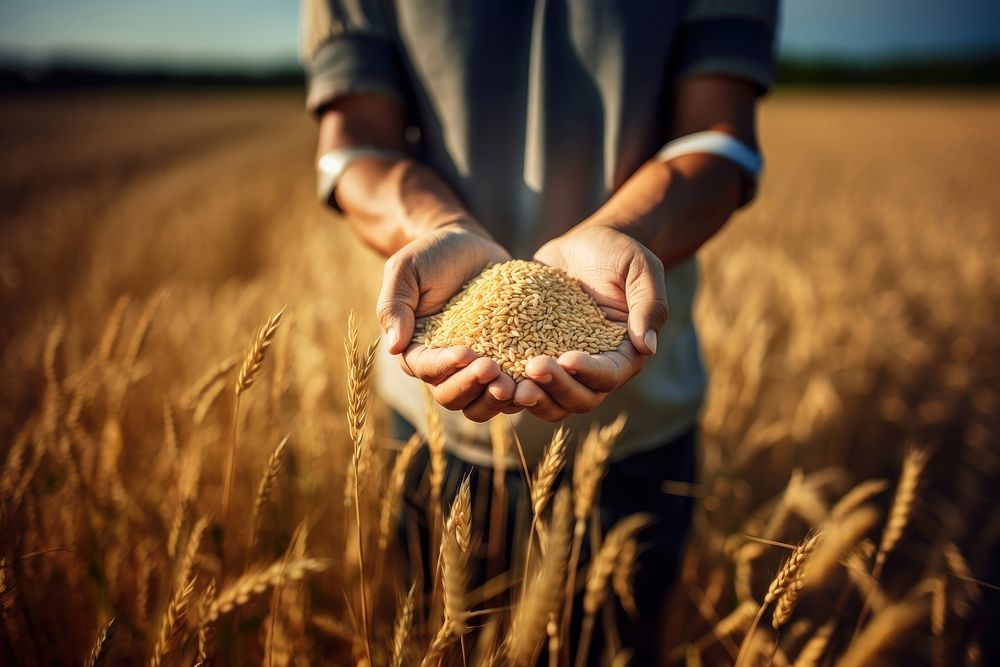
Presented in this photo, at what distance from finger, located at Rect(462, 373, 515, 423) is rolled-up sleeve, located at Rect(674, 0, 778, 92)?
899mm

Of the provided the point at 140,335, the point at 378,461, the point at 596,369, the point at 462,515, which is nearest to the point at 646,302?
the point at 596,369

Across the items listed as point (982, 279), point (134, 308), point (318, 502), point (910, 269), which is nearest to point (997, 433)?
point (982, 279)

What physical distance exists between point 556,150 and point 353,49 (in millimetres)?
550

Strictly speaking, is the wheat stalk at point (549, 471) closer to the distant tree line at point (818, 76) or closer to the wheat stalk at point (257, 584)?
the wheat stalk at point (257, 584)

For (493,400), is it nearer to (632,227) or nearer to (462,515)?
(462,515)

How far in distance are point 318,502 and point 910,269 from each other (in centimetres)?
462

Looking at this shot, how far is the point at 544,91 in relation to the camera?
1251 millimetres

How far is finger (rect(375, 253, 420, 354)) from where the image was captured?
3.22ft

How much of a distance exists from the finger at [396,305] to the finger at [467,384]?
0.44 ft

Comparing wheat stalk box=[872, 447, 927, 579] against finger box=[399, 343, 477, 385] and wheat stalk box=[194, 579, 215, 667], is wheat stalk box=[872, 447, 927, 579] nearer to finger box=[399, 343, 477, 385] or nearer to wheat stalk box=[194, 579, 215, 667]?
finger box=[399, 343, 477, 385]

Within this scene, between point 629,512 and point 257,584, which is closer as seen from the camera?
point 257,584

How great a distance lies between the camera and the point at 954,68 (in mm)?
48562

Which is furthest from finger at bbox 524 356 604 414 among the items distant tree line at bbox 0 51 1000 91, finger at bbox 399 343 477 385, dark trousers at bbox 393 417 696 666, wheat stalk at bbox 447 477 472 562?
distant tree line at bbox 0 51 1000 91

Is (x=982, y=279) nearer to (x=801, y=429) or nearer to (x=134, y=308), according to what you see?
(x=801, y=429)
